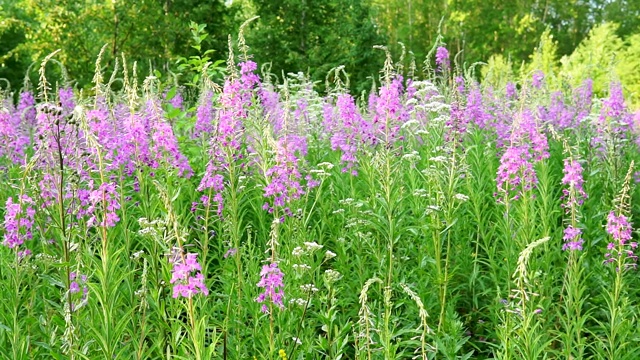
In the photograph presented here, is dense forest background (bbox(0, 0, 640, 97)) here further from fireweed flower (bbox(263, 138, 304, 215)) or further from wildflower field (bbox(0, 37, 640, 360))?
fireweed flower (bbox(263, 138, 304, 215))

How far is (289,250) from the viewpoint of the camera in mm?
3871

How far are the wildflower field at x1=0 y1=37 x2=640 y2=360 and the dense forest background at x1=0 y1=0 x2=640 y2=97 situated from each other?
2.23m

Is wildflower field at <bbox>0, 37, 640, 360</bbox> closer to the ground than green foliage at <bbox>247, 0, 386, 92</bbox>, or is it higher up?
closer to the ground

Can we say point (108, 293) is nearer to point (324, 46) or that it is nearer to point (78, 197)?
point (78, 197)

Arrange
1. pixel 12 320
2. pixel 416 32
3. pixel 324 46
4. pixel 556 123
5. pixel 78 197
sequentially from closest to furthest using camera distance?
pixel 12 320
pixel 78 197
pixel 556 123
pixel 324 46
pixel 416 32

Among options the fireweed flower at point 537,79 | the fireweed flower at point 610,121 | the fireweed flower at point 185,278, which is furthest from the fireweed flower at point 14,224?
the fireweed flower at point 537,79

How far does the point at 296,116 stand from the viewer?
668cm

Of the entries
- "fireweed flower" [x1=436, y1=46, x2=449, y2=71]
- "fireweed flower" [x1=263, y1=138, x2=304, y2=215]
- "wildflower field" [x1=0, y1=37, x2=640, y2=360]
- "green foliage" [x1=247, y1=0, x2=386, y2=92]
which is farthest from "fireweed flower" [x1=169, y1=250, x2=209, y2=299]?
"green foliage" [x1=247, y1=0, x2=386, y2=92]

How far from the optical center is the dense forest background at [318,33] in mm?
13203

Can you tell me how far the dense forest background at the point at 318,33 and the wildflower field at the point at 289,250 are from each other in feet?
7.32

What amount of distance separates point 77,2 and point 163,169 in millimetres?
11189

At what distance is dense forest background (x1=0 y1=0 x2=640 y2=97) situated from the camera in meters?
13.2

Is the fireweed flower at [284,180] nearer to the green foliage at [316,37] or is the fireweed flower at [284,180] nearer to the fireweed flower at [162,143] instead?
the fireweed flower at [162,143]

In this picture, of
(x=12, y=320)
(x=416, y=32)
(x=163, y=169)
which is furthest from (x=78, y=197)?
(x=416, y=32)
